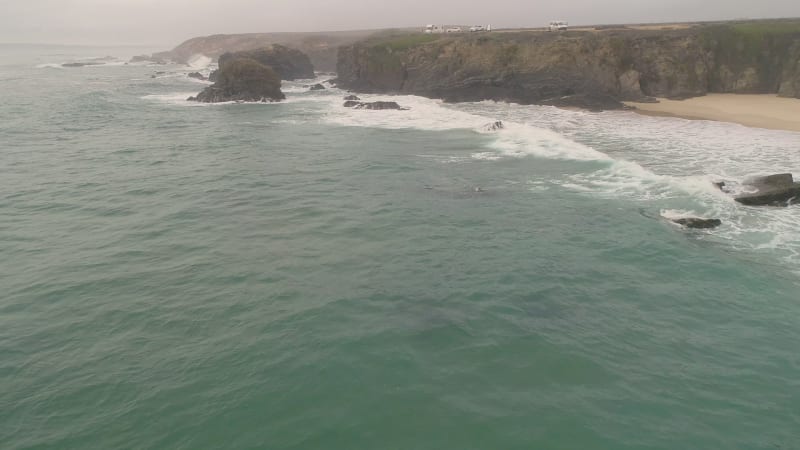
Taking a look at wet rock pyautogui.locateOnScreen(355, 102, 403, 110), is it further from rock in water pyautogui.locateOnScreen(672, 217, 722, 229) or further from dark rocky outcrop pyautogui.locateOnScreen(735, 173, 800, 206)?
rock in water pyautogui.locateOnScreen(672, 217, 722, 229)

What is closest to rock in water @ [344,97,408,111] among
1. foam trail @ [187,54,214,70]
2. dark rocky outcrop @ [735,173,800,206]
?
dark rocky outcrop @ [735,173,800,206]

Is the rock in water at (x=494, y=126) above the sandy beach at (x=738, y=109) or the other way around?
the other way around

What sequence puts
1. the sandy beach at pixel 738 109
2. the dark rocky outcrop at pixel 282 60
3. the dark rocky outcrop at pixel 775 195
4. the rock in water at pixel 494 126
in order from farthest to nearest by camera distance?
1. the dark rocky outcrop at pixel 282 60
2. the rock in water at pixel 494 126
3. the sandy beach at pixel 738 109
4. the dark rocky outcrop at pixel 775 195

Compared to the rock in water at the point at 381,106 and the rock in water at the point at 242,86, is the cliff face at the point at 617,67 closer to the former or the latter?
the rock in water at the point at 381,106

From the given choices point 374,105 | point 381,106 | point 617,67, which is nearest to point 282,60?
point 374,105

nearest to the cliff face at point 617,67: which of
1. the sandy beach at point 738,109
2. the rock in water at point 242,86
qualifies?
the sandy beach at point 738,109

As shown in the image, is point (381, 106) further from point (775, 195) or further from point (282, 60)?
point (282, 60)
